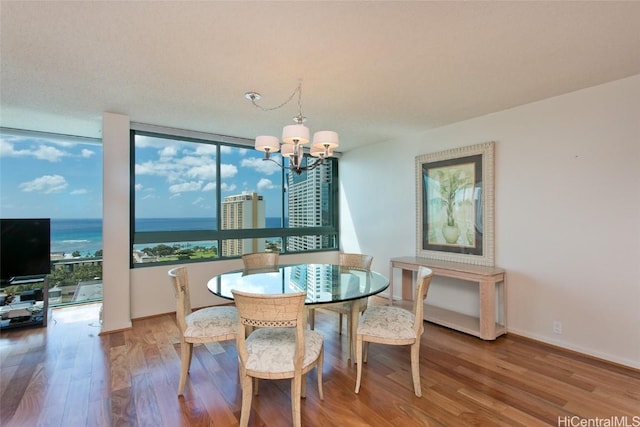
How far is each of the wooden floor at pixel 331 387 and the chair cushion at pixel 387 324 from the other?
44 cm

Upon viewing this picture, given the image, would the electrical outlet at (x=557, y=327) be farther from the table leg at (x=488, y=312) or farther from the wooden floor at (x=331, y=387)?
the table leg at (x=488, y=312)

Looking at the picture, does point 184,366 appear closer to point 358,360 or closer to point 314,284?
point 314,284

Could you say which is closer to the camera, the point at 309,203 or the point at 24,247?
the point at 24,247

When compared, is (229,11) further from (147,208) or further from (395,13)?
(147,208)

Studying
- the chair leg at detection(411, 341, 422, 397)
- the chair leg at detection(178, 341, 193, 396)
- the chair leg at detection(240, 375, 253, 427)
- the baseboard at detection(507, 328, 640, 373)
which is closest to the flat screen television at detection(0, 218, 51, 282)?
the chair leg at detection(178, 341, 193, 396)

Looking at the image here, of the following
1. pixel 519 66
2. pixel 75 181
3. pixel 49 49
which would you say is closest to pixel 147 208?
pixel 75 181

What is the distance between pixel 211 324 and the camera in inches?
92.0

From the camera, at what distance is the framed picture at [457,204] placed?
142 inches

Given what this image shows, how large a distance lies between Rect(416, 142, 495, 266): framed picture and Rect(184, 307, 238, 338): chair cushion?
2919 mm

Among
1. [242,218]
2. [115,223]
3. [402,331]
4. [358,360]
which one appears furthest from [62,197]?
[402,331]

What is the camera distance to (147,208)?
419cm

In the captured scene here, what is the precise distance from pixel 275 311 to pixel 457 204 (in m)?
3.09

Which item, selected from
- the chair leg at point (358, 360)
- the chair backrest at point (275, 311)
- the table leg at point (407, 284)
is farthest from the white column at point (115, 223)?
the table leg at point (407, 284)

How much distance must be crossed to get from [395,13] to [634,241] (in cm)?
290
